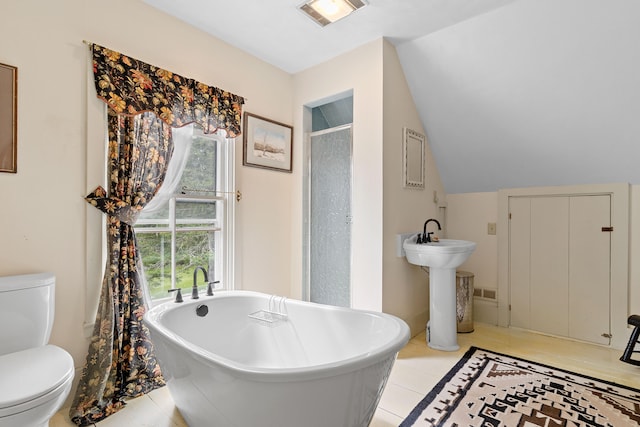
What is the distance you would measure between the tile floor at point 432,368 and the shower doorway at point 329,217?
0.79 metres

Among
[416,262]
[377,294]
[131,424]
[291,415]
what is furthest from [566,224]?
[131,424]

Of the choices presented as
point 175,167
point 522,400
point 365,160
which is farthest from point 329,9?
point 522,400

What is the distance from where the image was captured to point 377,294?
2658 millimetres

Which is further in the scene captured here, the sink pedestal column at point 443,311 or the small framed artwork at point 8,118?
the sink pedestal column at point 443,311

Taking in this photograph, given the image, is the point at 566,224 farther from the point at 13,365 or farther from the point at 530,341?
the point at 13,365

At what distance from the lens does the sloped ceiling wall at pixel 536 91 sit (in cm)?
215

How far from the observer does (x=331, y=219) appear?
3.09 meters

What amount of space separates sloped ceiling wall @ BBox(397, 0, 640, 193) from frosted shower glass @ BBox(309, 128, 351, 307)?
934 mm

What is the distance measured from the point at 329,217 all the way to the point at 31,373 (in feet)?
7.46

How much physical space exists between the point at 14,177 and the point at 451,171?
137 inches

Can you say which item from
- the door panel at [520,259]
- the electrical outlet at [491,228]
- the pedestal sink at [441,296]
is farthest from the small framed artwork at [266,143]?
the door panel at [520,259]

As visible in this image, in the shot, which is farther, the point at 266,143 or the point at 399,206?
the point at 266,143

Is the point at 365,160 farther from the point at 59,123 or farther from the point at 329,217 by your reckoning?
the point at 59,123

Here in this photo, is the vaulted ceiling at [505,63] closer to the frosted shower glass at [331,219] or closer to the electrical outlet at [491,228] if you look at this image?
the electrical outlet at [491,228]
